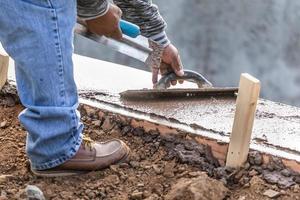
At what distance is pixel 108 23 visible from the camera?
216cm

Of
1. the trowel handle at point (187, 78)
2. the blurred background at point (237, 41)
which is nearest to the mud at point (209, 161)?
the trowel handle at point (187, 78)

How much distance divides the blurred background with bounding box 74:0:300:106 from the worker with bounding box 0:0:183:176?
3.58 meters

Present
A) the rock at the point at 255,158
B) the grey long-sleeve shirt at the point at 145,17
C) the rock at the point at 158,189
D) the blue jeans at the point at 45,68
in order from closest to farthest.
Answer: the blue jeans at the point at 45,68
the rock at the point at 158,189
the rock at the point at 255,158
the grey long-sleeve shirt at the point at 145,17

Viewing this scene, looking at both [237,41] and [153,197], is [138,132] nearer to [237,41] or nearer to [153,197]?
[153,197]

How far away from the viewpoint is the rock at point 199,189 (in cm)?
178

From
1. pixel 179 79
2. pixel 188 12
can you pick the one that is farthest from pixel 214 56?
pixel 179 79

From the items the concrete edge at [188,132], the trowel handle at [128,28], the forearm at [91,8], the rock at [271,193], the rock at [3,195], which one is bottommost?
the rock at [3,195]

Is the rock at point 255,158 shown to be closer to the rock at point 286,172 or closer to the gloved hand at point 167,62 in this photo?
the rock at point 286,172

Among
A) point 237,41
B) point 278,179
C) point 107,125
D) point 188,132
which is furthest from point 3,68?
point 237,41

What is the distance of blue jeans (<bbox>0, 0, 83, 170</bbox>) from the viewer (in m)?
1.64

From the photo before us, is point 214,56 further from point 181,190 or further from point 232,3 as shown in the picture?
point 181,190

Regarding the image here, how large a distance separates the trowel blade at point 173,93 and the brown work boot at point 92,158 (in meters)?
0.50

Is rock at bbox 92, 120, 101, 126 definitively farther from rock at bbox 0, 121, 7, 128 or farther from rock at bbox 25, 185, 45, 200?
rock at bbox 25, 185, 45, 200

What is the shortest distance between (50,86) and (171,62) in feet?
3.82
